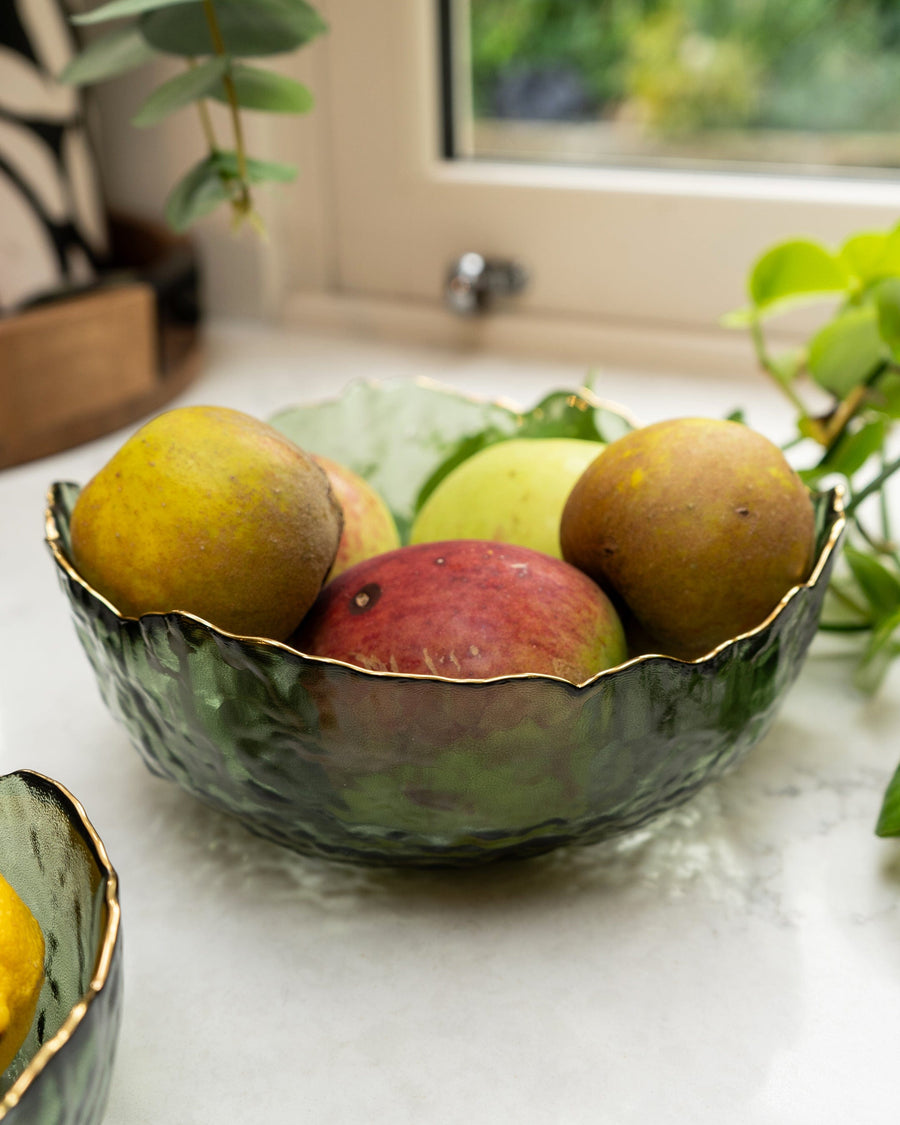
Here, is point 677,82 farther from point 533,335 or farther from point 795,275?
point 795,275

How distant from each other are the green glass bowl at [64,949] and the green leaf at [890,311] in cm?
34

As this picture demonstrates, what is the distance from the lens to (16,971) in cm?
22

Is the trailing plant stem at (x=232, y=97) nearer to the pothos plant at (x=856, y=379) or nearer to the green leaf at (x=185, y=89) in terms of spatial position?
the green leaf at (x=185, y=89)

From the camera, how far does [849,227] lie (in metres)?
0.74

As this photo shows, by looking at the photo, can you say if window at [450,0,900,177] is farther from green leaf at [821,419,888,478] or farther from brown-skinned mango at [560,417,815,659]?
brown-skinned mango at [560,417,815,659]

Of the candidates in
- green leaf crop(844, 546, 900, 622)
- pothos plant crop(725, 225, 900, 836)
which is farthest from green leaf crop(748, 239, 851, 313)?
green leaf crop(844, 546, 900, 622)

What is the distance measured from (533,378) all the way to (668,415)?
0.41 feet

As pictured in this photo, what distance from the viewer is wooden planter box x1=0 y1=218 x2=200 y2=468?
2.10ft

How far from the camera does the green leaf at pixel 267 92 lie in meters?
0.37

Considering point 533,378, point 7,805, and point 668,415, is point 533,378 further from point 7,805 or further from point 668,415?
point 7,805

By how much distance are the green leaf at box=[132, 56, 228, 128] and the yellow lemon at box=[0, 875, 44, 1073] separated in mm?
245

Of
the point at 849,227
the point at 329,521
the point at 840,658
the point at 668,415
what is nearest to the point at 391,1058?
the point at 329,521

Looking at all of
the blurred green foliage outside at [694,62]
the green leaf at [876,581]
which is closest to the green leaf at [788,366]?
the green leaf at [876,581]

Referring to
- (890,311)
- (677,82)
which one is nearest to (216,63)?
(890,311)
